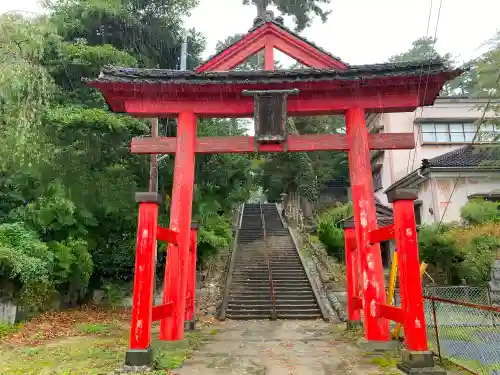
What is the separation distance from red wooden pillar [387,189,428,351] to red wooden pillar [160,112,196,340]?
391 centimetres

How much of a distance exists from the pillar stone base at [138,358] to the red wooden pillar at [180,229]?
1354mm

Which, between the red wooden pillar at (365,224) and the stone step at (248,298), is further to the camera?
the stone step at (248,298)

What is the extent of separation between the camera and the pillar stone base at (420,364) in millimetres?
5359

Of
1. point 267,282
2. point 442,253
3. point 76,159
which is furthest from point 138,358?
point 442,253

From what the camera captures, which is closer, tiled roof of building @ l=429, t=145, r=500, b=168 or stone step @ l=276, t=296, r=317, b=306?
stone step @ l=276, t=296, r=317, b=306

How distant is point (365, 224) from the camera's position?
24.0ft

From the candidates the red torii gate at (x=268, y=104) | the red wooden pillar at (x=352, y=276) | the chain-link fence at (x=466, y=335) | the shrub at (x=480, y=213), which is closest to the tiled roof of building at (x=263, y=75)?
the red torii gate at (x=268, y=104)

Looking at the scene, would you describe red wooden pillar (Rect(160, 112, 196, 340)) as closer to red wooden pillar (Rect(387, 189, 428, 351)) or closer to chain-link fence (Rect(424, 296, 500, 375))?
red wooden pillar (Rect(387, 189, 428, 351))

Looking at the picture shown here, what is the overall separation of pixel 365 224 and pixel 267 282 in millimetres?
7835

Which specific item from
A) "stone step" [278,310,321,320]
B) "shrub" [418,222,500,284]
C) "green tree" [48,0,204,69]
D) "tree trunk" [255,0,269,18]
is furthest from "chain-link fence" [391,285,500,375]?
"tree trunk" [255,0,269,18]

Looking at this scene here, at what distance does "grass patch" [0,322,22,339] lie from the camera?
30.5 feet

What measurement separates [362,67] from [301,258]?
10.6 m

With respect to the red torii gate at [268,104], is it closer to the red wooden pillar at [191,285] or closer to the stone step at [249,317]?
the red wooden pillar at [191,285]

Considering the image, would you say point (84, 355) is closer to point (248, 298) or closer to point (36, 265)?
point (36, 265)
